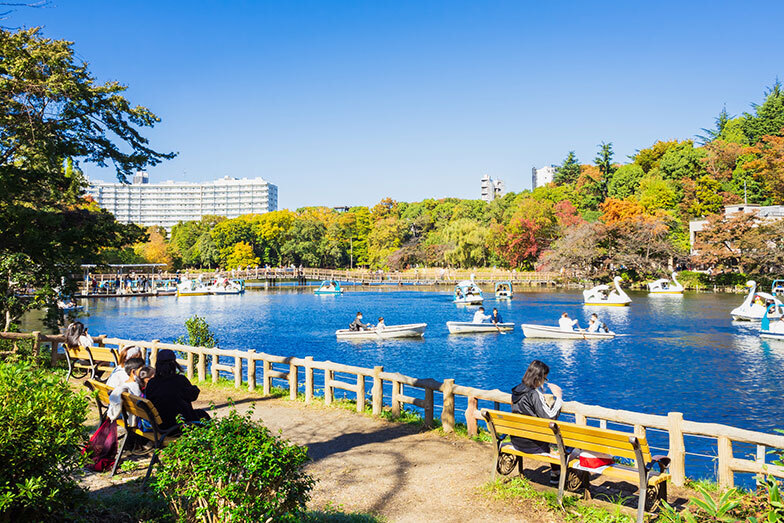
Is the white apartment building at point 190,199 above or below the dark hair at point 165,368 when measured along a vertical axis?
above

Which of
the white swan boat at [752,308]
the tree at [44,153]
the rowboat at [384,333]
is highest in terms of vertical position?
the tree at [44,153]

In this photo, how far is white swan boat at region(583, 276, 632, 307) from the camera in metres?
45.0

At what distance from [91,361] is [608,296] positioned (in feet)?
136

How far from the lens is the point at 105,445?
6500mm

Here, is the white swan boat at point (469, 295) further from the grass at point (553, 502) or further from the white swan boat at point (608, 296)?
the grass at point (553, 502)

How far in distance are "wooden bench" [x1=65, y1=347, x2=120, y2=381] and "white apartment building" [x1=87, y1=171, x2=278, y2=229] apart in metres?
184

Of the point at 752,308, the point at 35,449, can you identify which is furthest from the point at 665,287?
the point at 35,449

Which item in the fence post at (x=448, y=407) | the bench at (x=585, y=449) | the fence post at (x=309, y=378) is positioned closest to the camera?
the bench at (x=585, y=449)

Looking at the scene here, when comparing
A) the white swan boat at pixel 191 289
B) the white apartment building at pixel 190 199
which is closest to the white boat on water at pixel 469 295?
the white swan boat at pixel 191 289

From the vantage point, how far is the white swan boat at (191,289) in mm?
66562

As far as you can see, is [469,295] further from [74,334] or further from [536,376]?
[536,376]

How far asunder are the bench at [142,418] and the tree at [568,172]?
89663mm

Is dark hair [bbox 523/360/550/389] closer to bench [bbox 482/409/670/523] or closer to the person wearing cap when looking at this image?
bench [bbox 482/409/670/523]

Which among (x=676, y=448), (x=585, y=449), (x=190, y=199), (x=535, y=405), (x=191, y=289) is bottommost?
(x=191, y=289)
